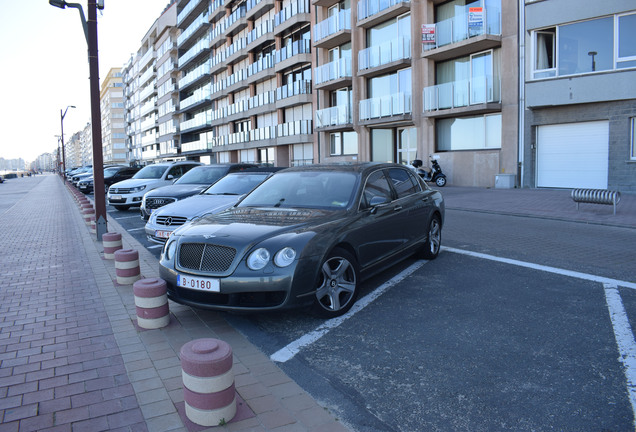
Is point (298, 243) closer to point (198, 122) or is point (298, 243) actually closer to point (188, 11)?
point (198, 122)

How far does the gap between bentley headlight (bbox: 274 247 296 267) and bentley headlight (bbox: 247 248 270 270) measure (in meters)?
0.09

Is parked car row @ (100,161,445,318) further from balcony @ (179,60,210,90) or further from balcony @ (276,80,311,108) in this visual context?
balcony @ (179,60,210,90)

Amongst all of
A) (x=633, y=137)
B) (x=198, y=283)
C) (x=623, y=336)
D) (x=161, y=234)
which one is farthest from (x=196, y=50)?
(x=623, y=336)

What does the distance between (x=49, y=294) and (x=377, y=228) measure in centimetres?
395

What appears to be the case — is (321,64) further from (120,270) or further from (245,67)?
(120,270)

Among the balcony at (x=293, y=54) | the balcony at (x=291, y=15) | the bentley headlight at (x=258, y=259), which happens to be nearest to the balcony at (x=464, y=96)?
the balcony at (x=293, y=54)

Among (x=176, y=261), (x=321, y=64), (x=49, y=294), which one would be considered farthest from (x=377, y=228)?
(x=321, y=64)

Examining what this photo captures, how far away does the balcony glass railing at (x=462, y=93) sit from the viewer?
69.1 feet

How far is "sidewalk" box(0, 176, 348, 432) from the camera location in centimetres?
301

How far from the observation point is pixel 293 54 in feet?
114

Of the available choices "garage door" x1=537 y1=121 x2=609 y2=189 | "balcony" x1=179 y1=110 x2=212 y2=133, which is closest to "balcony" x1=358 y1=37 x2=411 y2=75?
"garage door" x1=537 y1=121 x2=609 y2=189

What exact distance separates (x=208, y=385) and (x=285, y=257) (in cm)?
167

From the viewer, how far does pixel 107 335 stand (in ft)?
14.7

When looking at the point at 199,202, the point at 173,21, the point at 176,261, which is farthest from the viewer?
the point at 173,21
